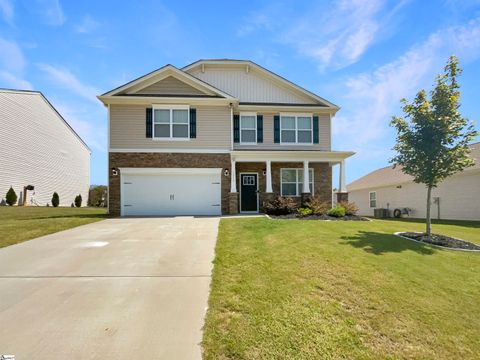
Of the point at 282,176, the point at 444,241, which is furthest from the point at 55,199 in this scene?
the point at 444,241

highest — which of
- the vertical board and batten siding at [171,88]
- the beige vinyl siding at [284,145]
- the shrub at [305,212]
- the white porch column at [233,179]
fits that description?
the vertical board and batten siding at [171,88]

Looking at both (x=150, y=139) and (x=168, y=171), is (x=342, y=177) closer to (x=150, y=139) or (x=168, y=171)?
(x=168, y=171)

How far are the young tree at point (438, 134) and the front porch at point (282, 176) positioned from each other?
6040mm

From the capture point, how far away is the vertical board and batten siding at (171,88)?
51.0ft

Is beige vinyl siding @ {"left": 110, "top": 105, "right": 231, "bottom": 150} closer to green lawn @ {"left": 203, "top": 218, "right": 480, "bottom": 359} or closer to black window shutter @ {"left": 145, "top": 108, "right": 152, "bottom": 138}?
black window shutter @ {"left": 145, "top": 108, "right": 152, "bottom": 138}

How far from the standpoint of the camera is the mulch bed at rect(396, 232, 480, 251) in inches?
321

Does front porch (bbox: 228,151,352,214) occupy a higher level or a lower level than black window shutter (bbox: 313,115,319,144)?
lower

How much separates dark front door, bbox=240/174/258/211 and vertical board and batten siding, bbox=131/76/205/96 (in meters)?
5.24

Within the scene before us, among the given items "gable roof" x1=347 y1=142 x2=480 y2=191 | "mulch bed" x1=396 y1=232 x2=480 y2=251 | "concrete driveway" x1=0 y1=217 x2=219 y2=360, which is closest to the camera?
"concrete driveway" x1=0 y1=217 x2=219 y2=360

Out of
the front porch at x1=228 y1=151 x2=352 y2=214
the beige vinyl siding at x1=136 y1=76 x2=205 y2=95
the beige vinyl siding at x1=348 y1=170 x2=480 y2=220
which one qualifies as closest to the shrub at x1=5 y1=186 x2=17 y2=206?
the beige vinyl siding at x1=136 y1=76 x2=205 y2=95

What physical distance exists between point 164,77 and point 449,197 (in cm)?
1852

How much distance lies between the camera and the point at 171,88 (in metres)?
15.6

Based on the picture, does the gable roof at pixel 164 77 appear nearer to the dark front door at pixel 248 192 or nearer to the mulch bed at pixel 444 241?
the dark front door at pixel 248 192

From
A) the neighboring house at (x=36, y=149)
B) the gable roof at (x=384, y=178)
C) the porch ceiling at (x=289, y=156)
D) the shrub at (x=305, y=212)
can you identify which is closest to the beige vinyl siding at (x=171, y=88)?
the porch ceiling at (x=289, y=156)
